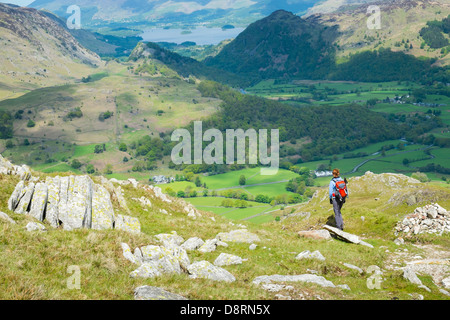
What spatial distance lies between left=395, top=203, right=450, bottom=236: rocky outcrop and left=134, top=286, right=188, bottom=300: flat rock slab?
24271mm

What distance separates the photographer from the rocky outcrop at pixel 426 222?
2897 cm

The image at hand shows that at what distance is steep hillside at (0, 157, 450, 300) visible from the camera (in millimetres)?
14133

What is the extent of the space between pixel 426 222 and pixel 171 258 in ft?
78.0

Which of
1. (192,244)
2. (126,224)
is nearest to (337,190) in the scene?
(192,244)

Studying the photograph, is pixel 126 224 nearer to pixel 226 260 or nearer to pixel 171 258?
pixel 171 258

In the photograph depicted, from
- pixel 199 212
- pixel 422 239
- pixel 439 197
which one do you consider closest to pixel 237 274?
pixel 422 239

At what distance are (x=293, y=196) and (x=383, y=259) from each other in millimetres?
140479

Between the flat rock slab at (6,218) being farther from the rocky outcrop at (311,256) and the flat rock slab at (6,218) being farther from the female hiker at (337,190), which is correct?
the female hiker at (337,190)

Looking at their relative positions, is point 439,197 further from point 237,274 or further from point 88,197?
point 88,197

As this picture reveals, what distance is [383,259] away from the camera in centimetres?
2361

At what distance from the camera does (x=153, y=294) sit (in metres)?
13.2

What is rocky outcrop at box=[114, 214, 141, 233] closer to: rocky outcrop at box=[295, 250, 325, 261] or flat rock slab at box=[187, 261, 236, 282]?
flat rock slab at box=[187, 261, 236, 282]

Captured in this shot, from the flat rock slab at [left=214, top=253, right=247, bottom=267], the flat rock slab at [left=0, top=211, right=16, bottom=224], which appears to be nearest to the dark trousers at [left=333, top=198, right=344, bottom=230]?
the flat rock slab at [left=214, top=253, right=247, bottom=267]
